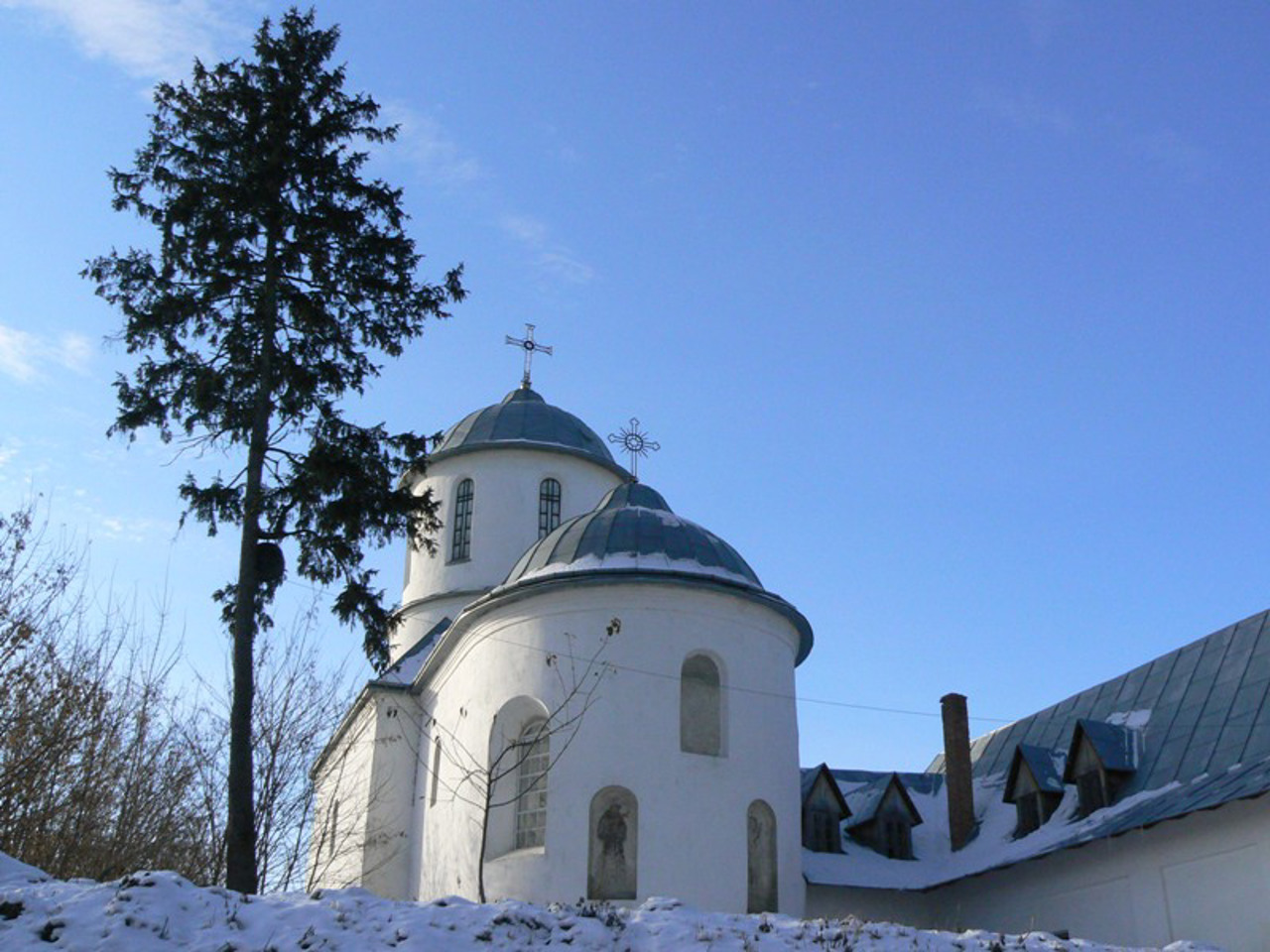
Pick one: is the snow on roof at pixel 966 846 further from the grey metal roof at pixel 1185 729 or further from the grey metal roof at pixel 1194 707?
the grey metal roof at pixel 1194 707

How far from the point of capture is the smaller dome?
2086 cm

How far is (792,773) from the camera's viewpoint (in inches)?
821

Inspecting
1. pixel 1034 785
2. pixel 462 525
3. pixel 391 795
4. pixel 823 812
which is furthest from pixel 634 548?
pixel 462 525

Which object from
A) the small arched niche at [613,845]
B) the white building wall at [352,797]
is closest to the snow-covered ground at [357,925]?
the small arched niche at [613,845]

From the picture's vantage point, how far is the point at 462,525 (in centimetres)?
2905

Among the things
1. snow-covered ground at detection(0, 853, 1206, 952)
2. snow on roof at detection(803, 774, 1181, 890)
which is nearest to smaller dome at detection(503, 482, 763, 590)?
snow on roof at detection(803, 774, 1181, 890)

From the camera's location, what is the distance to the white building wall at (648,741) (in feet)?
62.5

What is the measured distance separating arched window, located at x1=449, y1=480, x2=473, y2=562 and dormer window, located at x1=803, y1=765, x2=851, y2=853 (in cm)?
870

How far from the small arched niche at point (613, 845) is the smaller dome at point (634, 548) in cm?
350

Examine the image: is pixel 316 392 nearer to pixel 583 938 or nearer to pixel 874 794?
pixel 583 938

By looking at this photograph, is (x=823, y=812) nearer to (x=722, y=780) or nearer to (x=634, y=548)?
(x=722, y=780)

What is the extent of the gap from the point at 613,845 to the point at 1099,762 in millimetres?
8082

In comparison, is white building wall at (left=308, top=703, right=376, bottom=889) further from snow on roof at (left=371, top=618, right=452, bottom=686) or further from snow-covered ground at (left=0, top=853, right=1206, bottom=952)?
snow-covered ground at (left=0, top=853, right=1206, bottom=952)

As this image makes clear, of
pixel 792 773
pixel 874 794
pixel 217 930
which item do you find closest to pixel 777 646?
pixel 792 773
